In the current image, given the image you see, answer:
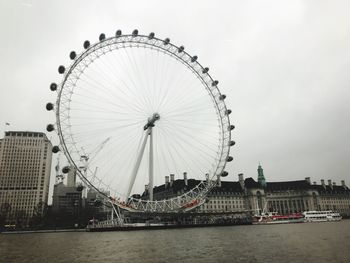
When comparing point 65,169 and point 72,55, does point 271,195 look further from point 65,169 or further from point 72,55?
point 72,55

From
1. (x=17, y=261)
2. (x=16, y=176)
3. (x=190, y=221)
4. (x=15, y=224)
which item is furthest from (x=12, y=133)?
(x=17, y=261)

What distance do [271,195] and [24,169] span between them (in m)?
130

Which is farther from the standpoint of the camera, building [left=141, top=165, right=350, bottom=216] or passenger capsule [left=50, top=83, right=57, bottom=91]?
building [left=141, top=165, right=350, bottom=216]

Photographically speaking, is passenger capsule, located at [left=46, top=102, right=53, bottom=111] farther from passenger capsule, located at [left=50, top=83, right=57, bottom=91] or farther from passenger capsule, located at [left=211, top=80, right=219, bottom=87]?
passenger capsule, located at [left=211, top=80, right=219, bottom=87]

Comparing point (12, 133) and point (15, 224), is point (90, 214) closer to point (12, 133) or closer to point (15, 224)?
point (15, 224)

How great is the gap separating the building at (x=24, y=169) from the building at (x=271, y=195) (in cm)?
5867

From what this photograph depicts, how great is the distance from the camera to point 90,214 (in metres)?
135

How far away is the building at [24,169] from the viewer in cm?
17300

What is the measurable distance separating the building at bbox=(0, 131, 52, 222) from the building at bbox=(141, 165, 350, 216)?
5867 centimetres

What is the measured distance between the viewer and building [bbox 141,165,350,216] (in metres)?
151

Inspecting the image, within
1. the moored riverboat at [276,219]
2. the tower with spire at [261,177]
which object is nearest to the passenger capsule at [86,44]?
the moored riverboat at [276,219]

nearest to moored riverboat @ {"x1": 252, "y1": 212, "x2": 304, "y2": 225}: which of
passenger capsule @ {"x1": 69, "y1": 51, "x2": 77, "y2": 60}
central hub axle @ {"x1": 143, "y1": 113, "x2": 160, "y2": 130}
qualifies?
central hub axle @ {"x1": 143, "y1": 113, "x2": 160, "y2": 130}

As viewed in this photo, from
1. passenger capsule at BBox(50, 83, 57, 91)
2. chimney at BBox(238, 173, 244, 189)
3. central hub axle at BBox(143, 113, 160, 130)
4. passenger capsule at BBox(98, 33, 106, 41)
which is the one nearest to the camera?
passenger capsule at BBox(50, 83, 57, 91)

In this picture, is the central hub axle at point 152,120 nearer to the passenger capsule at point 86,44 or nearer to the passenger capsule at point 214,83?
the passenger capsule at point 214,83
